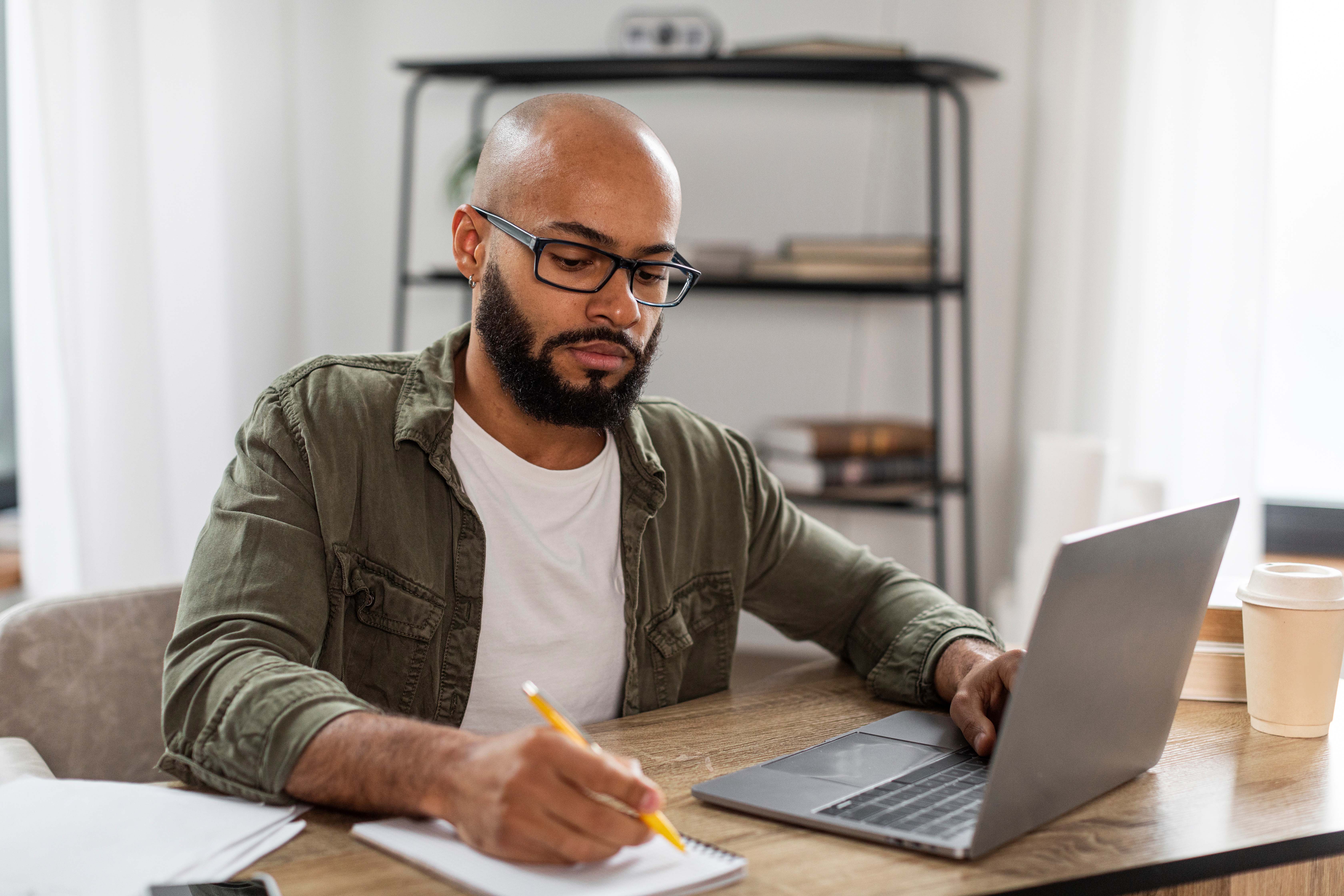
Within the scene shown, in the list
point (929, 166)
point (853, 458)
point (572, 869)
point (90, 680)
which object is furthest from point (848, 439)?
point (572, 869)

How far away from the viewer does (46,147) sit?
2148 mm

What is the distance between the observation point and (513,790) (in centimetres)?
80

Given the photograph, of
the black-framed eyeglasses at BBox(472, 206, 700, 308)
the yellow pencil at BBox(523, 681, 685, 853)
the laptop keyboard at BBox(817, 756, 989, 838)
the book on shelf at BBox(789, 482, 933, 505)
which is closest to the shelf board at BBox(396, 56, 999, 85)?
the book on shelf at BBox(789, 482, 933, 505)

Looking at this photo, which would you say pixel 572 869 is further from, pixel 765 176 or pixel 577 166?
pixel 765 176

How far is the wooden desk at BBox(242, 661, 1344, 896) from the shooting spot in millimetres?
803

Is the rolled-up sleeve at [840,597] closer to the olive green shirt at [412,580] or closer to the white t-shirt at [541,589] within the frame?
the olive green shirt at [412,580]

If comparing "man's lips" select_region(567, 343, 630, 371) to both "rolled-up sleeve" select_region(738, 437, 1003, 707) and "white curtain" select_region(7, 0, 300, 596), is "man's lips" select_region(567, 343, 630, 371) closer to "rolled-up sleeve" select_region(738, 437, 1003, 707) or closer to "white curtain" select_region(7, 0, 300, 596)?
"rolled-up sleeve" select_region(738, 437, 1003, 707)

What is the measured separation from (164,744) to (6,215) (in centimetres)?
155

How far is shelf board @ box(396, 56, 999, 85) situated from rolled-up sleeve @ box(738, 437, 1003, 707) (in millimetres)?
1432

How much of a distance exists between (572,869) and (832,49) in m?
2.26

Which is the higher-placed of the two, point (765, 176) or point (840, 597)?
point (765, 176)

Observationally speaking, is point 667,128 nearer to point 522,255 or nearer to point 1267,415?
point 1267,415

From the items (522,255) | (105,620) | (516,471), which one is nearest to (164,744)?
(105,620)

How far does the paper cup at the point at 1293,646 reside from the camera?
110 cm
